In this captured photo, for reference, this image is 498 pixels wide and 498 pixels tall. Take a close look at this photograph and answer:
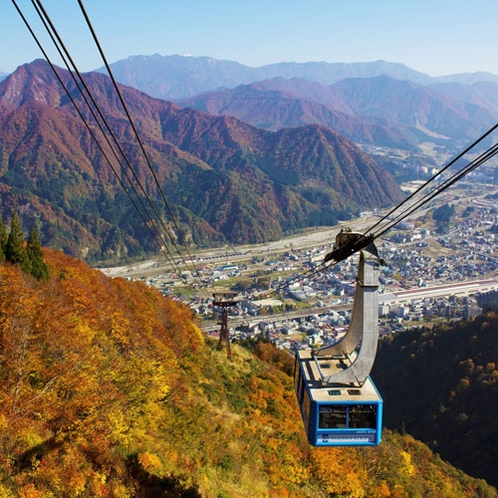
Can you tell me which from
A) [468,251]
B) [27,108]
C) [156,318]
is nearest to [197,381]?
[156,318]

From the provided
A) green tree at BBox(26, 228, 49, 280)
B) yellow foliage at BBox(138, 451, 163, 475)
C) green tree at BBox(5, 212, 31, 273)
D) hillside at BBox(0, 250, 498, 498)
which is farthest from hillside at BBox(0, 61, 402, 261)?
yellow foliage at BBox(138, 451, 163, 475)

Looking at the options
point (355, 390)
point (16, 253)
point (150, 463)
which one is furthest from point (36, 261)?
point (355, 390)

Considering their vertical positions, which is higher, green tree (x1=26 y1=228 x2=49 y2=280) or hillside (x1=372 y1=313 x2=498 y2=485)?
green tree (x1=26 y1=228 x2=49 y2=280)

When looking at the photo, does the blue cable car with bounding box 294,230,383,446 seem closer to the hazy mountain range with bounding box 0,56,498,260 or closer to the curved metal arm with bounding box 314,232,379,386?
the curved metal arm with bounding box 314,232,379,386

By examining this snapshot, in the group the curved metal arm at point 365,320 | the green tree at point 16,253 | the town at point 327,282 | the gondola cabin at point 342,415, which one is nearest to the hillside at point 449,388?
the town at point 327,282

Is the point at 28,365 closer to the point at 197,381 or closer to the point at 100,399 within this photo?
the point at 100,399

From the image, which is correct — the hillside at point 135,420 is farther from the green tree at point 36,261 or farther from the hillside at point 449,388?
the hillside at point 449,388

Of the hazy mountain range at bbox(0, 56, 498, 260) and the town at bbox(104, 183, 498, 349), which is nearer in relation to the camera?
the town at bbox(104, 183, 498, 349)

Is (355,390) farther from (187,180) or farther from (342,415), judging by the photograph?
(187,180)
